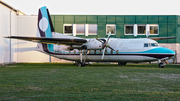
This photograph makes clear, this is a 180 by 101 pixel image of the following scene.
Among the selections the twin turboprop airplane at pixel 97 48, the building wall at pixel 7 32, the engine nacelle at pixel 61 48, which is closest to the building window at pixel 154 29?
the twin turboprop airplane at pixel 97 48

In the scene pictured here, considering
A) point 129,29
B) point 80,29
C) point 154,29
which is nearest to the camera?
point 154,29

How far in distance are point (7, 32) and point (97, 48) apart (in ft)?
52.9

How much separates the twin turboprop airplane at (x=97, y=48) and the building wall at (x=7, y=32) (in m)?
6.74

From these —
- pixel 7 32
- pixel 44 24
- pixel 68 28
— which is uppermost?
pixel 68 28

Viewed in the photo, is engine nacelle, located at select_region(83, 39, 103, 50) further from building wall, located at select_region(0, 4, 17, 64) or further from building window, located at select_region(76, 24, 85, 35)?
building wall, located at select_region(0, 4, 17, 64)

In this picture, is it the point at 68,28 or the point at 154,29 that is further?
the point at 68,28

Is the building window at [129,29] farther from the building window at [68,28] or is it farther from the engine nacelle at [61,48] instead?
the engine nacelle at [61,48]

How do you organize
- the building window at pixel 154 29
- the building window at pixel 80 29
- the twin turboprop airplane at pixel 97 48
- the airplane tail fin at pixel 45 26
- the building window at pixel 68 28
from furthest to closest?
1. the building window at pixel 68 28
2. the building window at pixel 80 29
3. the building window at pixel 154 29
4. the airplane tail fin at pixel 45 26
5. the twin turboprop airplane at pixel 97 48

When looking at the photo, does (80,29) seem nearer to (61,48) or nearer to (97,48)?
(61,48)

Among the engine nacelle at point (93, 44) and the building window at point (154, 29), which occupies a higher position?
the building window at point (154, 29)

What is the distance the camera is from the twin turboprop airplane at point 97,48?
76.2ft

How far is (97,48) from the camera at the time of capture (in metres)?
24.3

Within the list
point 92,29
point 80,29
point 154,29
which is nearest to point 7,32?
point 80,29

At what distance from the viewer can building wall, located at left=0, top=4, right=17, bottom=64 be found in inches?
1197
